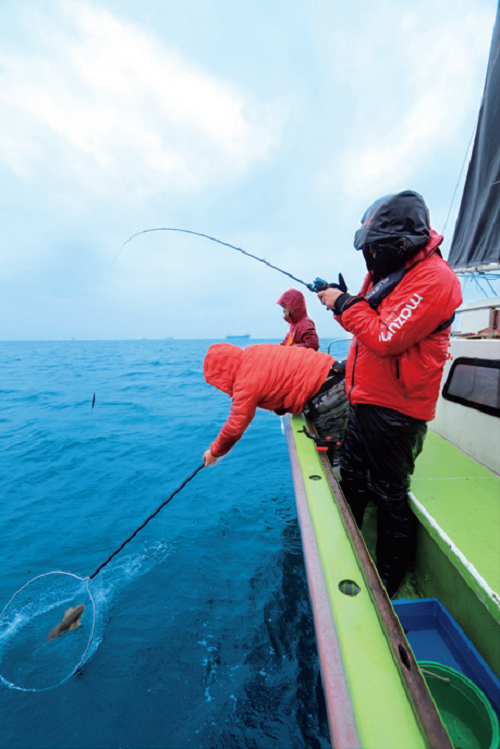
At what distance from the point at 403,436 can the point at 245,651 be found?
2133mm

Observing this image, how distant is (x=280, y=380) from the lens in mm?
3174

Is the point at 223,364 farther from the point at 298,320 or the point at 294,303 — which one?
the point at 298,320

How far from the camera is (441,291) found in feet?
5.36

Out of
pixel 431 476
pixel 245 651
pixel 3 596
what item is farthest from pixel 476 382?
pixel 3 596

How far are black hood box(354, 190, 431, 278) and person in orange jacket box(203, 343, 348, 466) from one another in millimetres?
1523

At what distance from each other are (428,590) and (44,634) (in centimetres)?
312

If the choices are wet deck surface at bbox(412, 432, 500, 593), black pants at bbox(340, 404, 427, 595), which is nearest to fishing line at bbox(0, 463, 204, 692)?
black pants at bbox(340, 404, 427, 595)

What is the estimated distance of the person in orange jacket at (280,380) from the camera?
3100 millimetres

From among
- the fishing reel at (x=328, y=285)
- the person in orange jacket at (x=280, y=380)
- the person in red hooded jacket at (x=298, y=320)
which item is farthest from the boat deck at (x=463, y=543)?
the person in red hooded jacket at (x=298, y=320)

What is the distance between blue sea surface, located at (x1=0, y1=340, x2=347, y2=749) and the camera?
2260mm

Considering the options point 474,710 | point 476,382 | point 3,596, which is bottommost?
point 3,596

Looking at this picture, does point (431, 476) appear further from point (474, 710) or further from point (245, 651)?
point (245, 651)

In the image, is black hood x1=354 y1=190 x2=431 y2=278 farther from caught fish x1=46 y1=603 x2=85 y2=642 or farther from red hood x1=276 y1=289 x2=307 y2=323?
caught fish x1=46 y1=603 x2=85 y2=642

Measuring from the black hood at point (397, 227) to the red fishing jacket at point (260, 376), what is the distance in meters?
1.52
